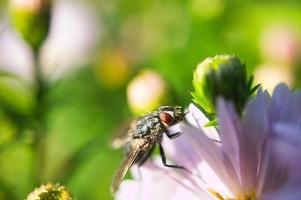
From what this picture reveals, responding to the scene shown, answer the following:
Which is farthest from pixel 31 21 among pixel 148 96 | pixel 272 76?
pixel 272 76

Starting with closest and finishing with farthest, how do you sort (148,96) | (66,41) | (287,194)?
(287,194) < (148,96) < (66,41)

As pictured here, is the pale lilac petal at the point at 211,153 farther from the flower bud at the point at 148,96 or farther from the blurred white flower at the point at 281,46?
the blurred white flower at the point at 281,46

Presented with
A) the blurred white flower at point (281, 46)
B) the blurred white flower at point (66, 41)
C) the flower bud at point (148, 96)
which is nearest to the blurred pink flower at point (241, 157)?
the flower bud at point (148, 96)

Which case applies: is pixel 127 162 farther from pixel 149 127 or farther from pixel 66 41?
pixel 66 41

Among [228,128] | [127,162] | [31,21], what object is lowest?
[228,128]

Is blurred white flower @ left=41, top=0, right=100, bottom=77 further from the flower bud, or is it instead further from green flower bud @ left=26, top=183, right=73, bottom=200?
green flower bud @ left=26, top=183, right=73, bottom=200

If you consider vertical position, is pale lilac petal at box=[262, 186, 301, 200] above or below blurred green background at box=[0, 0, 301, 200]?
below

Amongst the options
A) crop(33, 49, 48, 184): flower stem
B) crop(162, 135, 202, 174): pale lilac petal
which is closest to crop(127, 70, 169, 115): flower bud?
crop(33, 49, 48, 184): flower stem
